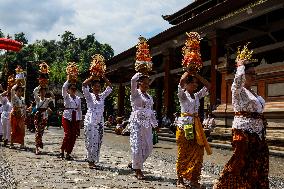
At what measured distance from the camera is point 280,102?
1213 cm

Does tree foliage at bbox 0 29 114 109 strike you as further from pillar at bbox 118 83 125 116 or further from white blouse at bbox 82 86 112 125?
white blouse at bbox 82 86 112 125

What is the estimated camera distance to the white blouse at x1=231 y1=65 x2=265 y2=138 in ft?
15.3

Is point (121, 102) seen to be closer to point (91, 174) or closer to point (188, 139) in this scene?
point (91, 174)

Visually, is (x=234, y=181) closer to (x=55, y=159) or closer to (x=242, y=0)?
(x=55, y=159)

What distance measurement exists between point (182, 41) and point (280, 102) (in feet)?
24.2

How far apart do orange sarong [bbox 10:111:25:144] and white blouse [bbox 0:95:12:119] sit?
2.95 feet

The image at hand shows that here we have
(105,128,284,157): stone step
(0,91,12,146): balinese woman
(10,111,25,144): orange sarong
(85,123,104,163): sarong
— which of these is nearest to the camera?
(85,123,104,163): sarong

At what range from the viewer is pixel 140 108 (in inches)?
272

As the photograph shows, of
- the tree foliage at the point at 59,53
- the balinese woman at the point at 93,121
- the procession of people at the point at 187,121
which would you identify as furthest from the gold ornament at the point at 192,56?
the tree foliage at the point at 59,53

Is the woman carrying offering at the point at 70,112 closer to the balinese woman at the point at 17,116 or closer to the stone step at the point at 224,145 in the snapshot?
the balinese woman at the point at 17,116

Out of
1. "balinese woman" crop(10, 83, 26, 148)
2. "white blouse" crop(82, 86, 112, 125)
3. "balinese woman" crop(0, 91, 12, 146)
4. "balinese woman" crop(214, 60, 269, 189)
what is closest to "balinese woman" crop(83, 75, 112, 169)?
"white blouse" crop(82, 86, 112, 125)

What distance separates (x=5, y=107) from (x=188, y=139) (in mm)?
8479

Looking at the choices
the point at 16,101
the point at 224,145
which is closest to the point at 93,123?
the point at 16,101

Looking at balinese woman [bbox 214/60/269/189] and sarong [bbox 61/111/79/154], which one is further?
sarong [bbox 61/111/79/154]
